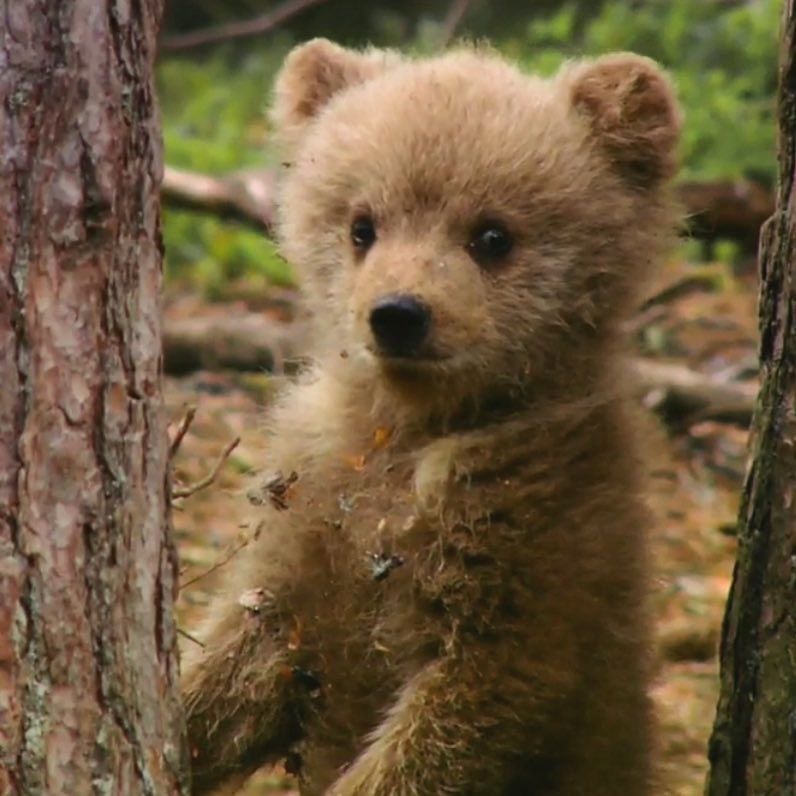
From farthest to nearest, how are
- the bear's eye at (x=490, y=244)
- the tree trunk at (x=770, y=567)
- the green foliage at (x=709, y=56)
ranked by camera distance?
the green foliage at (x=709, y=56)
the bear's eye at (x=490, y=244)
the tree trunk at (x=770, y=567)

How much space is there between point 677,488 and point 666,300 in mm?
2002

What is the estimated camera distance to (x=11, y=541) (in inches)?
117

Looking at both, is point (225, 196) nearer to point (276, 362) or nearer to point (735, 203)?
point (276, 362)

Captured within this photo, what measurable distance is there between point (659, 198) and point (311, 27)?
1058 cm

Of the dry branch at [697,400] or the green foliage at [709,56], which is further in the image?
the green foliage at [709,56]

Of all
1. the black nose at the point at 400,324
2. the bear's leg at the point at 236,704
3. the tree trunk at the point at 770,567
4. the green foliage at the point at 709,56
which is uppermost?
the green foliage at the point at 709,56

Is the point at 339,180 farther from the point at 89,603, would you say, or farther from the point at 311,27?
the point at 311,27

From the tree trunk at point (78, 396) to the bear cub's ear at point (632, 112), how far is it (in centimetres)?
154

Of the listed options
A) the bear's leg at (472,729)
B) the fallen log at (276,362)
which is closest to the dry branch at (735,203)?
the fallen log at (276,362)

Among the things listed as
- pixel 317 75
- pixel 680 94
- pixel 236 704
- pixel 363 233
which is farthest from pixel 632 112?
pixel 680 94

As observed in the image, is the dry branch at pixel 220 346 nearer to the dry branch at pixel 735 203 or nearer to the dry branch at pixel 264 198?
the dry branch at pixel 264 198

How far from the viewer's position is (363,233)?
4348mm

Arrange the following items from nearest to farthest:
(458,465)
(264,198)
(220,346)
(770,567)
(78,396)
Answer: (78,396) → (770,567) → (458,465) → (220,346) → (264,198)

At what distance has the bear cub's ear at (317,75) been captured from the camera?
4.69 meters
